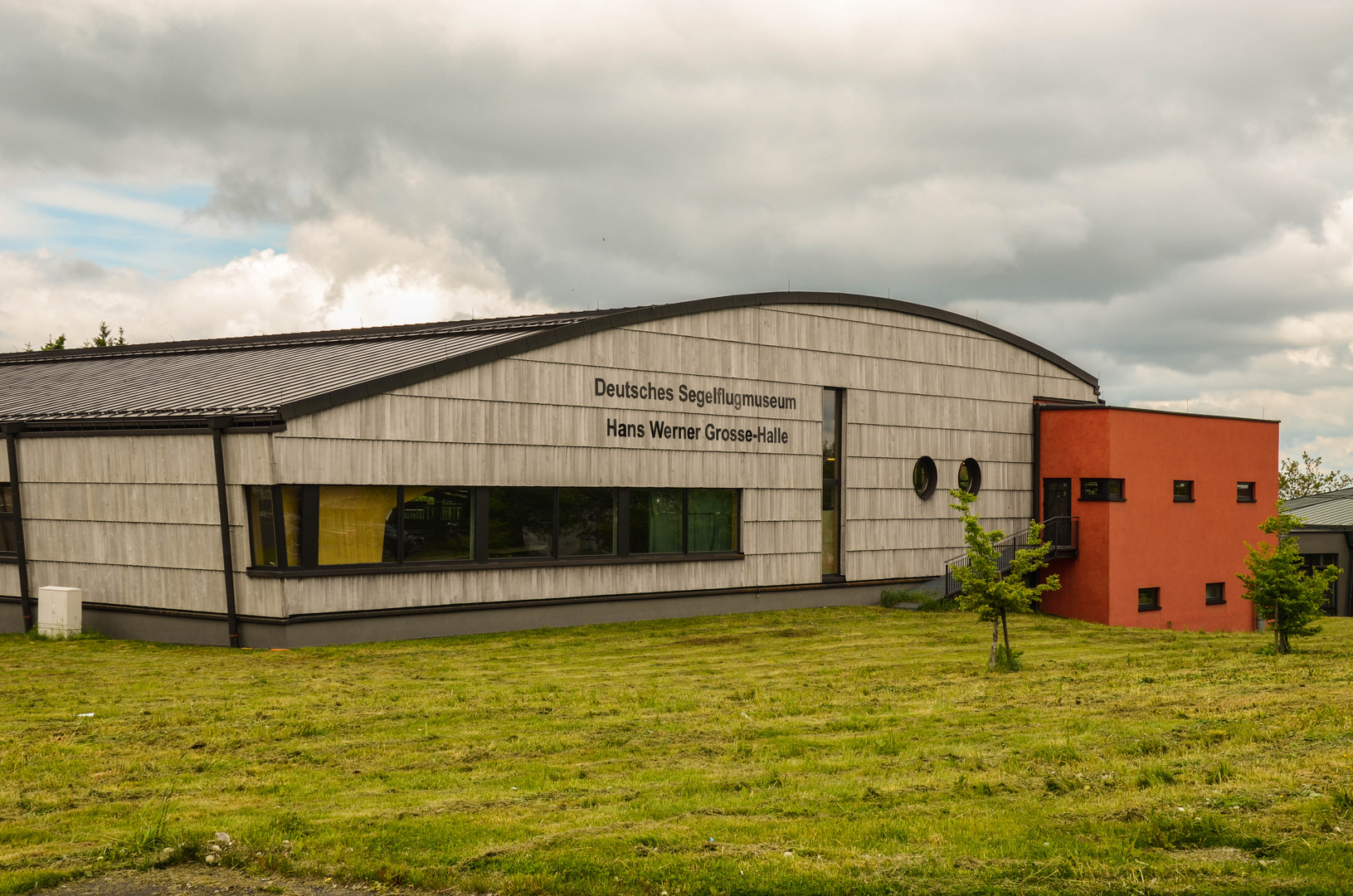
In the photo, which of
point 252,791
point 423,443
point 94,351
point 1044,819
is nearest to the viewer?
point 1044,819

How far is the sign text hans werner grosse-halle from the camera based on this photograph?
86.4ft

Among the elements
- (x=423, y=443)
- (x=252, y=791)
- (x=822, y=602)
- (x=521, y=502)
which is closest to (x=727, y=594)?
(x=822, y=602)

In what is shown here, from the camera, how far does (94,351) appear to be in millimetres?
35938

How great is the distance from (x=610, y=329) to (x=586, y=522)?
14.3 ft

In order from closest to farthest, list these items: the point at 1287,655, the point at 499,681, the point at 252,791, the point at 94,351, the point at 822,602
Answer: the point at 252,791
the point at 499,681
the point at 1287,655
the point at 822,602
the point at 94,351

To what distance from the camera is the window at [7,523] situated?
25.0m

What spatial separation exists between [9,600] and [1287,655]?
25110 mm

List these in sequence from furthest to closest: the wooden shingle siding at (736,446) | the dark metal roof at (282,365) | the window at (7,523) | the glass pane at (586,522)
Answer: the glass pane at (586,522) < the window at (7,523) < the wooden shingle siding at (736,446) < the dark metal roof at (282,365)

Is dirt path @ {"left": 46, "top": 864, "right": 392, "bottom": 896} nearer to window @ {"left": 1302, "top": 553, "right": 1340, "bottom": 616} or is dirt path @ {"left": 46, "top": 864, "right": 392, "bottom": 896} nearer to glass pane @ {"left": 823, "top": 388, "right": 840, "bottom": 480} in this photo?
glass pane @ {"left": 823, "top": 388, "right": 840, "bottom": 480}

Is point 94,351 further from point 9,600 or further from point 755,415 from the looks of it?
point 755,415

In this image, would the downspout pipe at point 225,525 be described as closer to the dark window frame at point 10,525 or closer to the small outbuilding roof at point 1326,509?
the dark window frame at point 10,525

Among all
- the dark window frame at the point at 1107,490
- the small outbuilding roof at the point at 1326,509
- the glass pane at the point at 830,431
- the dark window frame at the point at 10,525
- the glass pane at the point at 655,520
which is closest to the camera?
the dark window frame at the point at 10,525

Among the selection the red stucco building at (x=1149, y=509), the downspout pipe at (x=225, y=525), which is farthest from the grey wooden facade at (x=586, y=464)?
the red stucco building at (x=1149, y=509)

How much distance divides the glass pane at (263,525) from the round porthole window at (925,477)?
1871 cm
